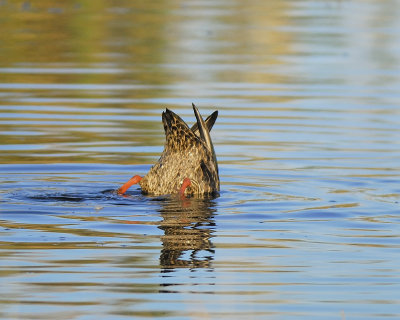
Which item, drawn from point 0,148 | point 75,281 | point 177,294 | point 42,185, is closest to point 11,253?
point 75,281

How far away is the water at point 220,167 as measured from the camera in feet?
21.0

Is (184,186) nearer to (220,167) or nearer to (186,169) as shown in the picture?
(186,169)

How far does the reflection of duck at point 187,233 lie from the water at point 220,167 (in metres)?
0.02

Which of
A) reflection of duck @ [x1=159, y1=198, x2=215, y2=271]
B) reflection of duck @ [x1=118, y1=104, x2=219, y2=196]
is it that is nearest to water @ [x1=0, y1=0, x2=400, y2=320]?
reflection of duck @ [x1=159, y1=198, x2=215, y2=271]

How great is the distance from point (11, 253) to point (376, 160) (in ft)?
16.2

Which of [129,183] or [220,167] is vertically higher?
[220,167]

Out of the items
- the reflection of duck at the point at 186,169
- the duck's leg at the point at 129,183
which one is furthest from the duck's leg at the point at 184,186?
the duck's leg at the point at 129,183

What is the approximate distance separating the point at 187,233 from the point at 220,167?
120 inches

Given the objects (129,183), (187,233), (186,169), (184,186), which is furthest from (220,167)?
(187,233)

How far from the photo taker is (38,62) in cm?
1770

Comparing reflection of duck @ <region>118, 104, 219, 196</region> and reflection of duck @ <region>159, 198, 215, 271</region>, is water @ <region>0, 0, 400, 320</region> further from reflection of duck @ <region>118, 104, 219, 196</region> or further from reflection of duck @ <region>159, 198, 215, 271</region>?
reflection of duck @ <region>118, 104, 219, 196</region>

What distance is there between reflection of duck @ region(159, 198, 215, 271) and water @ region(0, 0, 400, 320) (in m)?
0.02

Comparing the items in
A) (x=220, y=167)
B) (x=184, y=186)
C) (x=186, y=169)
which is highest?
(x=220, y=167)

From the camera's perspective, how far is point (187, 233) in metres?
7.91
